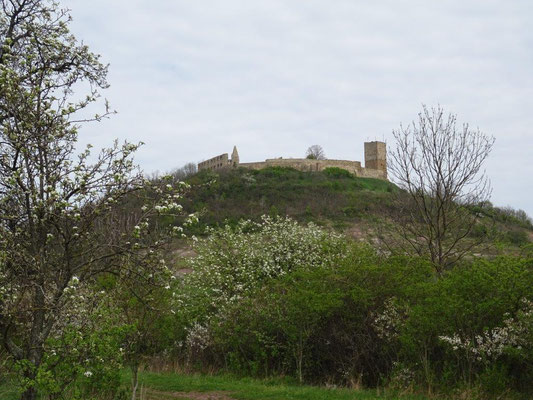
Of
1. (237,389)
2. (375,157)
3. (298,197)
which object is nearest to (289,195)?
(298,197)

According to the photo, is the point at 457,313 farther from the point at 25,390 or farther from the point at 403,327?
the point at 25,390

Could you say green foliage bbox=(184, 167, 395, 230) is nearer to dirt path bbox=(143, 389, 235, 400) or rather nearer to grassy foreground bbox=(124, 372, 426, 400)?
grassy foreground bbox=(124, 372, 426, 400)

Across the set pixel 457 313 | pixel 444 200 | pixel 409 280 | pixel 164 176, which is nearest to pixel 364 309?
pixel 409 280

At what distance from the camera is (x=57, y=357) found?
24.0 feet

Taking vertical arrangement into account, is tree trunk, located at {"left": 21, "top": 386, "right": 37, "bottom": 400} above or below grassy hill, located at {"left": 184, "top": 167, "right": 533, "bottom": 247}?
below

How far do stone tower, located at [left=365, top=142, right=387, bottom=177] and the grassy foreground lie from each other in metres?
70.8

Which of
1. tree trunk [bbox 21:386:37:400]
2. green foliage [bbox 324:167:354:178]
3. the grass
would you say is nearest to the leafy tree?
tree trunk [bbox 21:386:37:400]

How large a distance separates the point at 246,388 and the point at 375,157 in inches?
2899

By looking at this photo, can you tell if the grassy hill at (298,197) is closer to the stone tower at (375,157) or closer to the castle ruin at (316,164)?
the castle ruin at (316,164)

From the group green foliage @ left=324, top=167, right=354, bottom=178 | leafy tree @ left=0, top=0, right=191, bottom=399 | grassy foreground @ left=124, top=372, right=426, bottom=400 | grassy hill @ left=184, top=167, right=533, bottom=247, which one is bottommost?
grassy foreground @ left=124, top=372, right=426, bottom=400

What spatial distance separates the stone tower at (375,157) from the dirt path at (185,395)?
72376 millimetres

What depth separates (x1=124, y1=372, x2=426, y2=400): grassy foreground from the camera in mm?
11125

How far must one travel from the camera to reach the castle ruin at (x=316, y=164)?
255 feet

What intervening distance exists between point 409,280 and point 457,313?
2361 mm
